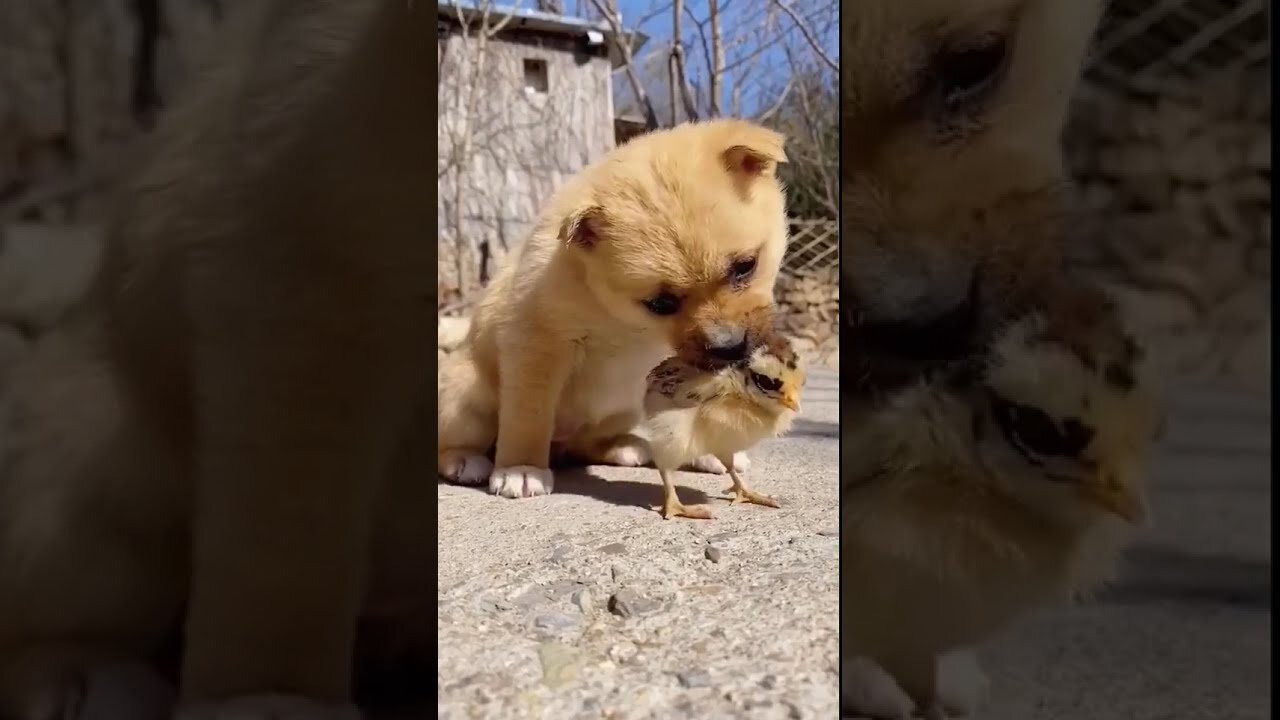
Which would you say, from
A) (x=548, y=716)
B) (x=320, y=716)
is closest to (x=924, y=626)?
(x=548, y=716)

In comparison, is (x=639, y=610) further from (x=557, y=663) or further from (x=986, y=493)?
(x=986, y=493)

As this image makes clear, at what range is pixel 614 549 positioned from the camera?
3.67ft

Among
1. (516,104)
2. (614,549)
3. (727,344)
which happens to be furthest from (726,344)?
(516,104)

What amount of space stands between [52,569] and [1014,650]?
1193 mm

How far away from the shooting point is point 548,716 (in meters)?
0.96

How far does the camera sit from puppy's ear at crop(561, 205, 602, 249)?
1257mm

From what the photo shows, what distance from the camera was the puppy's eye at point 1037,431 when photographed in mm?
992

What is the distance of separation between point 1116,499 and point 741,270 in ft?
1.87

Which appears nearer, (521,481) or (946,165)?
(946,165)

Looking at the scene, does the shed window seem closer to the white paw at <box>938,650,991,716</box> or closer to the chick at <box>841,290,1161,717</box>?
the chick at <box>841,290,1161,717</box>

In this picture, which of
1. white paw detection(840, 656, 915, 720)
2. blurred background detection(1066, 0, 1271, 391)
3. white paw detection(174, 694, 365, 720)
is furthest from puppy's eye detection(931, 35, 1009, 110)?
white paw detection(174, 694, 365, 720)

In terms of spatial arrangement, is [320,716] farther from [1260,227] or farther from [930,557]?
[1260,227]

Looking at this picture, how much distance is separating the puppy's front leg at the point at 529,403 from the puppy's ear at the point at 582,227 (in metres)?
0.19

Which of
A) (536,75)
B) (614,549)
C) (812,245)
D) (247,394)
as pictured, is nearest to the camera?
(247,394)
